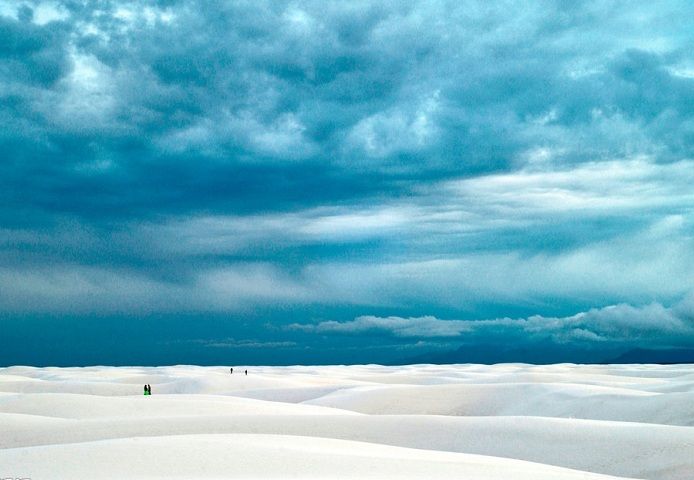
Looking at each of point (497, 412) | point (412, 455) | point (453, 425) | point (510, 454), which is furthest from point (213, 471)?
point (497, 412)

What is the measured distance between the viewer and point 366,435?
12258mm

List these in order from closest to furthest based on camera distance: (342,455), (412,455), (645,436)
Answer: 1. (342,455)
2. (412,455)
3. (645,436)

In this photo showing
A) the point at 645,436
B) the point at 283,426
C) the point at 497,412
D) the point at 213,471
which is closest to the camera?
the point at 213,471

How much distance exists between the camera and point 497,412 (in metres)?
20.4

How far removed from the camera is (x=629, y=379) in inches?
1217

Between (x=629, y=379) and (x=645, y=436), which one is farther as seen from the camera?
(x=629, y=379)

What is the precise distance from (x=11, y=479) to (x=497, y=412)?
15719mm

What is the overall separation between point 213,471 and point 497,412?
14.7m

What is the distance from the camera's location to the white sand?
7186 mm

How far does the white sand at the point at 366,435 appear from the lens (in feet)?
23.6

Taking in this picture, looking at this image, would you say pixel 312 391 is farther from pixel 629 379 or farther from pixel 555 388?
pixel 629 379

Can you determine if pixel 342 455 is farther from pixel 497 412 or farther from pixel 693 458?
pixel 497 412

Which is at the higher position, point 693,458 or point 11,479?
point 11,479

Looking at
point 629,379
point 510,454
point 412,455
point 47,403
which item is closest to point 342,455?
Answer: point 412,455
